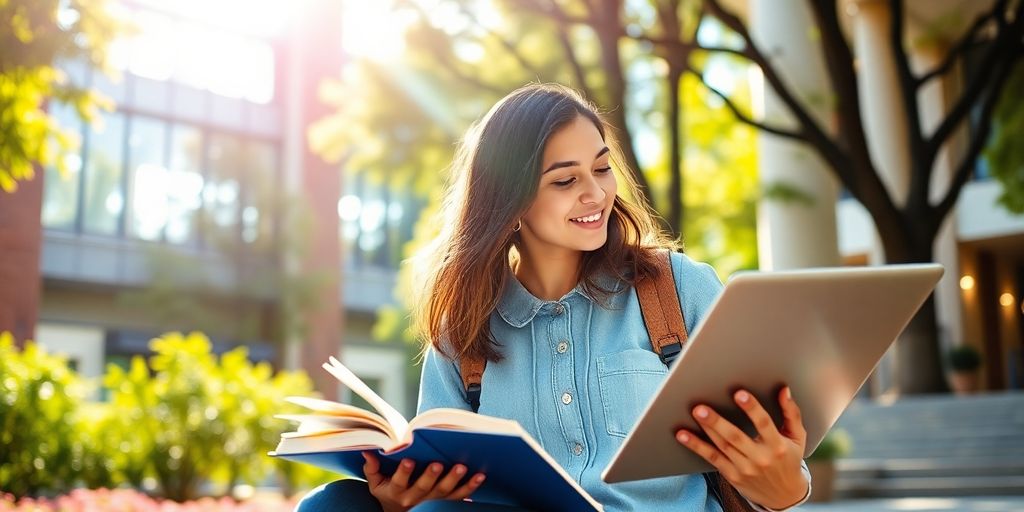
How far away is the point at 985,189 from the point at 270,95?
17.9 m

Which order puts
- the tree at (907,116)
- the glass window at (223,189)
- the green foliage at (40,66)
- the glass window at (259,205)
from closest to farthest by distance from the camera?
the green foliage at (40,66), the tree at (907,116), the glass window at (223,189), the glass window at (259,205)

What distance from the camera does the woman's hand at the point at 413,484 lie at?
1.89 metres

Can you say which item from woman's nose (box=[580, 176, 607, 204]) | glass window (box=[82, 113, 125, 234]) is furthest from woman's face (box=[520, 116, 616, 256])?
glass window (box=[82, 113, 125, 234])

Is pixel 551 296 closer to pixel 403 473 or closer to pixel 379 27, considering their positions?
pixel 403 473

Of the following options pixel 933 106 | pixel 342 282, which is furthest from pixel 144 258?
pixel 933 106

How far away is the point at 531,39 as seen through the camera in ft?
39.6

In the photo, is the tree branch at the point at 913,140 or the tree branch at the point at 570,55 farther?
the tree branch at the point at 913,140

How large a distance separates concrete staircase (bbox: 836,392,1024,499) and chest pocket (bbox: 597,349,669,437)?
8660mm

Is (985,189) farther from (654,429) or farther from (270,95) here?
(654,429)

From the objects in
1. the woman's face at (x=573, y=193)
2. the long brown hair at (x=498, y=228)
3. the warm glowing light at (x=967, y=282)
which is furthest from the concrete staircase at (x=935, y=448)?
the woman's face at (x=573, y=193)

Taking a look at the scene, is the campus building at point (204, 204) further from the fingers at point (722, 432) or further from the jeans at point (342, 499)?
the fingers at point (722, 432)

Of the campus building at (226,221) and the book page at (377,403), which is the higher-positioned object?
the campus building at (226,221)

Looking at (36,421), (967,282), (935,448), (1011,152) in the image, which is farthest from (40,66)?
(967,282)

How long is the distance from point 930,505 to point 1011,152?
3937 millimetres
